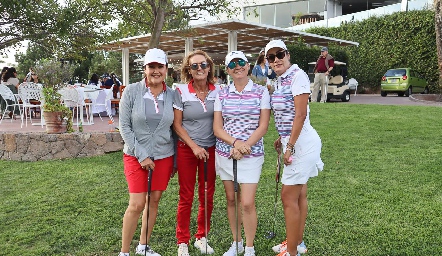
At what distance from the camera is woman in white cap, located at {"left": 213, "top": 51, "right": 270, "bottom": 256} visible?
11.3ft

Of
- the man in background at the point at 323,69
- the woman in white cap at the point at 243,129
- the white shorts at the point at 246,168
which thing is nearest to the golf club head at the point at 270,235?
the woman in white cap at the point at 243,129

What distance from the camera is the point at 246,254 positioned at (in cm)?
360

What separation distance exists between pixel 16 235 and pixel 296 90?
3141 millimetres

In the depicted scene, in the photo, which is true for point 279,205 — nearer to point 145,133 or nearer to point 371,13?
point 145,133

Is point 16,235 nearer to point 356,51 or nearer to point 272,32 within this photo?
point 272,32

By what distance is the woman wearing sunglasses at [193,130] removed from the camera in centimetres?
363

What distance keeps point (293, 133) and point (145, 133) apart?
3.91ft

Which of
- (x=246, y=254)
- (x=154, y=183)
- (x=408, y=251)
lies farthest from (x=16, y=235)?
(x=408, y=251)

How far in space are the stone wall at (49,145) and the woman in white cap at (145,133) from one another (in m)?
5.08

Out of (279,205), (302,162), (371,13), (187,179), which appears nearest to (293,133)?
(302,162)

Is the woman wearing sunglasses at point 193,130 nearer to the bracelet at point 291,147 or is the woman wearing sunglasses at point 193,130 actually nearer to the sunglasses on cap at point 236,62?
the sunglasses on cap at point 236,62

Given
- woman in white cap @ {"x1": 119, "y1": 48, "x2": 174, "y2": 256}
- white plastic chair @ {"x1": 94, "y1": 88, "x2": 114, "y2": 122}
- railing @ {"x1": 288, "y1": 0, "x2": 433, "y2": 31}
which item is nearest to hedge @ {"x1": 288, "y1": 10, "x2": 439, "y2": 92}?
railing @ {"x1": 288, "y1": 0, "x2": 433, "y2": 31}

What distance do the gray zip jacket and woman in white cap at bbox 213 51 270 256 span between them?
42 centimetres

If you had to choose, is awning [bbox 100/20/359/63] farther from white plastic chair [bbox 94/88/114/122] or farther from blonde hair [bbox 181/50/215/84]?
blonde hair [bbox 181/50/215/84]
